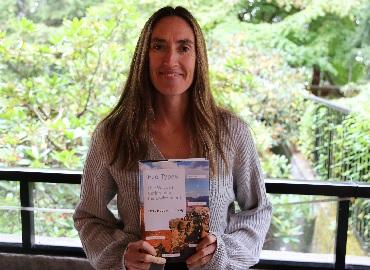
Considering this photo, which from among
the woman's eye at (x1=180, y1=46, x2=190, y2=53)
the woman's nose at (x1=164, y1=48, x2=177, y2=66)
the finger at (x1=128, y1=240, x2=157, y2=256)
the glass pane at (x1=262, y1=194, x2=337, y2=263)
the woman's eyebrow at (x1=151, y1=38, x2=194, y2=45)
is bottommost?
the glass pane at (x1=262, y1=194, x2=337, y2=263)

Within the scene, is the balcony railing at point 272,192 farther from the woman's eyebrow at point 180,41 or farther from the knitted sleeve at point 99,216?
the woman's eyebrow at point 180,41

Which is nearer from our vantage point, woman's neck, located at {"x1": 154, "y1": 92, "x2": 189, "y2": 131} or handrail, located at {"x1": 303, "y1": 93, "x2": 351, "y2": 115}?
woman's neck, located at {"x1": 154, "y1": 92, "x2": 189, "y2": 131}

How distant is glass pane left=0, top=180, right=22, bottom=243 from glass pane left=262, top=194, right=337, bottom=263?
1.03m

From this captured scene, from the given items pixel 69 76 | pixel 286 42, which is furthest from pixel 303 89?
pixel 69 76

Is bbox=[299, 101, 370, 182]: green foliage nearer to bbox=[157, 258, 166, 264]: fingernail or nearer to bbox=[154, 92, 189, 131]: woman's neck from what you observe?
bbox=[154, 92, 189, 131]: woman's neck

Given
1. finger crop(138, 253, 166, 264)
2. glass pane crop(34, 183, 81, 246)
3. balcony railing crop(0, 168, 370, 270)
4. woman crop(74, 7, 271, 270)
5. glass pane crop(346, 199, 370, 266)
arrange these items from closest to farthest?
finger crop(138, 253, 166, 264) < woman crop(74, 7, 271, 270) < balcony railing crop(0, 168, 370, 270) < glass pane crop(346, 199, 370, 266) < glass pane crop(34, 183, 81, 246)

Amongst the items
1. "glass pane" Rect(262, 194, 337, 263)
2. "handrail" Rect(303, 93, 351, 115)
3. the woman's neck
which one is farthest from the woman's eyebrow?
"handrail" Rect(303, 93, 351, 115)

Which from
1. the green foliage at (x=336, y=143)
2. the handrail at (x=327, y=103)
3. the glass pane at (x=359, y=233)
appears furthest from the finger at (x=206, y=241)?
the handrail at (x=327, y=103)

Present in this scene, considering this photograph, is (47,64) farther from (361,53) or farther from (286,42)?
(361,53)

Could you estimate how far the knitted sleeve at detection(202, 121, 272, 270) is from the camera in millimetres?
1150

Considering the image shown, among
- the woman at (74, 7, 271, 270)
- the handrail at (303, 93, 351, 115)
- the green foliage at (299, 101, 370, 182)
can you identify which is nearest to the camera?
the woman at (74, 7, 271, 270)

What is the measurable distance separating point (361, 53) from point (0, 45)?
2534mm

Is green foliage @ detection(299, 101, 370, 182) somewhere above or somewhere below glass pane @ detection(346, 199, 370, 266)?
above

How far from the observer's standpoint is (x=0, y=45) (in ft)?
7.98
